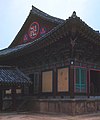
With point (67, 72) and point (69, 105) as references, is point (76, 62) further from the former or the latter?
point (69, 105)

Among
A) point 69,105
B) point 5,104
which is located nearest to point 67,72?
point 69,105

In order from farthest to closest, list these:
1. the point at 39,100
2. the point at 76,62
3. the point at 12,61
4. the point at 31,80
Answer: the point at 12,61 < the point at 31,80 < the point at 39,100 < the point at 76,62

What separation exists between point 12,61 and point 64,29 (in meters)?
9.46

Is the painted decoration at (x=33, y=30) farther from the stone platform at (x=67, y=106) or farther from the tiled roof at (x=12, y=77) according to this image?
the stone platform at (x=67, y=106)

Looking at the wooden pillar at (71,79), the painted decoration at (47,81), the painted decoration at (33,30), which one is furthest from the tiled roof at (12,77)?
the painted decoration at (33,30)

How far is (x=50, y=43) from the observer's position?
1675cm

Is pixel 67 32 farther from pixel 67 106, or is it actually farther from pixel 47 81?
pixel 47 81

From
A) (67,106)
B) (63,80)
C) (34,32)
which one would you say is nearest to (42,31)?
(34,32)

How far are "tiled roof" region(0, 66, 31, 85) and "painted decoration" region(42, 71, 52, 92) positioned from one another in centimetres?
123

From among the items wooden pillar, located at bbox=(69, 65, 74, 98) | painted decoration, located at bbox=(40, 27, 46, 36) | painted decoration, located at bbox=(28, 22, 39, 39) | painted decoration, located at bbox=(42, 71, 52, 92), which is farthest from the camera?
painted decoration, located at bbox=(28, 22, 39, 39)

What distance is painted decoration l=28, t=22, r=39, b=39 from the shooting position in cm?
2362

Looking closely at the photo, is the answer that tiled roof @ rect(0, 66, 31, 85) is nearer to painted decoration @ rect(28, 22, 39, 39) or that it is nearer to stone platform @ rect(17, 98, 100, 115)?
stone platform @ rect(17, 98, 100, 115)

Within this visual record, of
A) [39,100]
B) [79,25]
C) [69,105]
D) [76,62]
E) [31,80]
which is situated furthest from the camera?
[31,80]

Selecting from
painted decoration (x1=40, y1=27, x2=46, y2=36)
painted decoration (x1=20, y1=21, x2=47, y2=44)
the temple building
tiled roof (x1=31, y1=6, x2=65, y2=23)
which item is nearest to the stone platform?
the temple building
